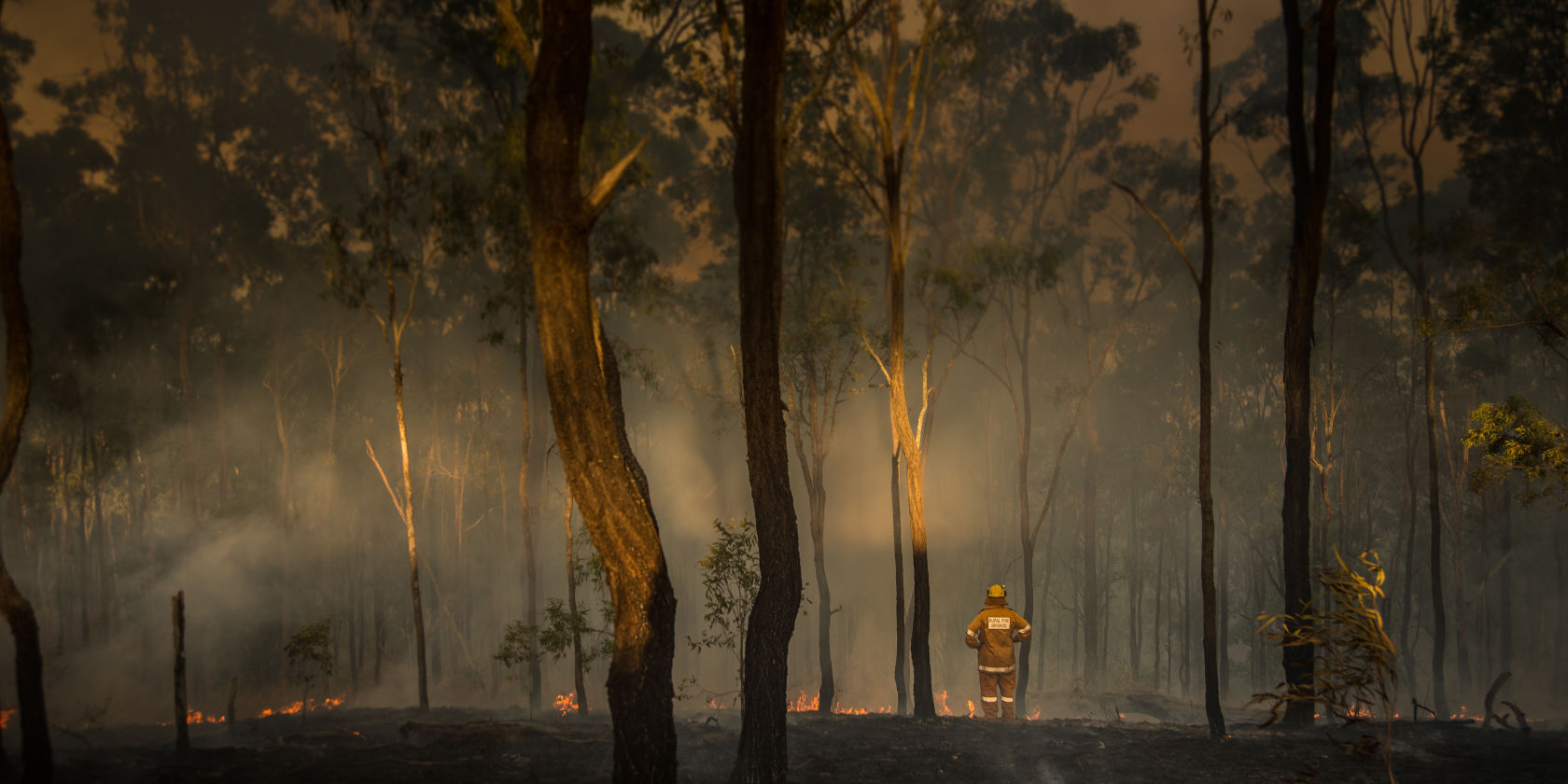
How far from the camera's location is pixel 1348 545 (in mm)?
28453

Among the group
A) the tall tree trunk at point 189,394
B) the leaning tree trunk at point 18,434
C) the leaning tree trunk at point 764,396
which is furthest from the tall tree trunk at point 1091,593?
the tall tree trunk at point 189,394

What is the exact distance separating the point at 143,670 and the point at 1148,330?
121ft

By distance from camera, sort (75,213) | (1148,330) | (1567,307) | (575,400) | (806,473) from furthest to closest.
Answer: (1148,330) → (75,213) → (806,473) → (1567,307) → (575,400)

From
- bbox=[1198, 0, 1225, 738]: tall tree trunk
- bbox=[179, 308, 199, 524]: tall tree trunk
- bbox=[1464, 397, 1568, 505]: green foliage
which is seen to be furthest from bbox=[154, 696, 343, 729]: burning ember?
bbox=[1464, 397, 1568, 505]: green foliage

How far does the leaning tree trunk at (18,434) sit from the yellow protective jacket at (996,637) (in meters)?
9.90

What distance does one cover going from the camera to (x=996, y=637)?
448 inches

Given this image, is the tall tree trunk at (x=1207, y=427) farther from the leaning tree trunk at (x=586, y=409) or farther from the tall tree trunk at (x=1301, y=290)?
the leaning tree trunk at (x=586, y=409)

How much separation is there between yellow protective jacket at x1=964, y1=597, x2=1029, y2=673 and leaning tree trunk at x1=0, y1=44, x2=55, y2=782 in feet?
32.5

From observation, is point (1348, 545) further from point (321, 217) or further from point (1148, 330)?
point (321, 217)

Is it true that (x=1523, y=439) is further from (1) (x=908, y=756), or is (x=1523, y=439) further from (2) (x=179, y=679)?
(2) (x=179, y=679)

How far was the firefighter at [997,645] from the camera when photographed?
11.4 metres

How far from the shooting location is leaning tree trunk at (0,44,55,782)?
7141 millimetres

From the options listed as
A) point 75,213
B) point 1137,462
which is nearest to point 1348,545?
point 1137,462

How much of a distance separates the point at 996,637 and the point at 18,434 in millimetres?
11032
